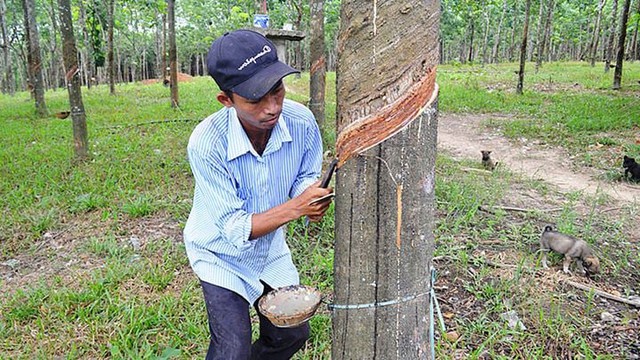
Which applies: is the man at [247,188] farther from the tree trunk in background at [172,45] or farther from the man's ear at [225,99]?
the tree trunk in background at [172,45]

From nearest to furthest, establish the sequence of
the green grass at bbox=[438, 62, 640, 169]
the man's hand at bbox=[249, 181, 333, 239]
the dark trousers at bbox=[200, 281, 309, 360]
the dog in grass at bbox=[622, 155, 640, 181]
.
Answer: the man's hand at bbox=[249, 181, 333, 239] → the dark trousers at bbox=[200, 281, 309, 360] → the dog in grass at bbox=[622, 155, 640, 181] → the green grass at bbox=[438, 62, 640, 169]

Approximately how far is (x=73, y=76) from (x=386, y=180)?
5694 mm

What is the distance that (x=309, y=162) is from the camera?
205cm

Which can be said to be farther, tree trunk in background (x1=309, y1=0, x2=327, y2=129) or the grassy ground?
tree trunk in background (x1=309, y1=0, x2=327, y2=129)

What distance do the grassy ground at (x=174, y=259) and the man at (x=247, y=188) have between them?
0.75m

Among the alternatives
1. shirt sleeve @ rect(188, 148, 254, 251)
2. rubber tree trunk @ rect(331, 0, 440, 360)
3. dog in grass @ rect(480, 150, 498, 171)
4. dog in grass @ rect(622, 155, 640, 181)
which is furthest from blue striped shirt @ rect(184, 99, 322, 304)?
dog in grass @ rect(622, 155, 640, 181)

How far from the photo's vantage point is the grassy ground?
107 inches

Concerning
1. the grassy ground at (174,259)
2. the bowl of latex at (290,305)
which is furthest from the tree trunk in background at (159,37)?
the bowl of latex at (290,305)

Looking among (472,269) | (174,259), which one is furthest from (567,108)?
(174,259)

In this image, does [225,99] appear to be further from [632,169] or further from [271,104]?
[632,169]

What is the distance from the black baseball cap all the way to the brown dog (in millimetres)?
2605

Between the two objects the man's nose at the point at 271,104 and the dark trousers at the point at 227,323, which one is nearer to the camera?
the man's nose at the point at 271,104

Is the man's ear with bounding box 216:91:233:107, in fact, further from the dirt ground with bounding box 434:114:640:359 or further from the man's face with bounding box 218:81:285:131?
the dirt ground with bounding box 434:114:640:359

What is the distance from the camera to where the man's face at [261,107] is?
1.66 metres
